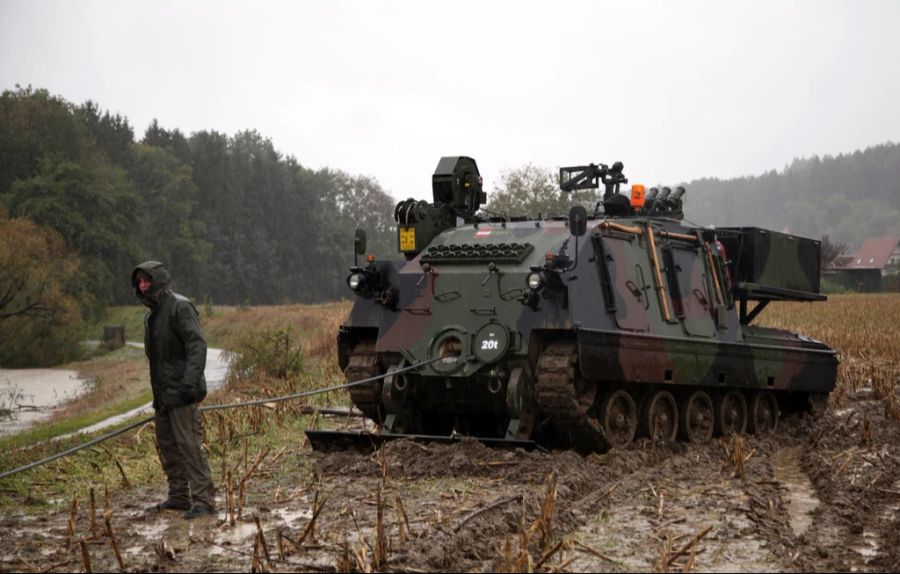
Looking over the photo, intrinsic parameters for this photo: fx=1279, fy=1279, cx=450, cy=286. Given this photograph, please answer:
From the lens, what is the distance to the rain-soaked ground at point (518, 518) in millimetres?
7672

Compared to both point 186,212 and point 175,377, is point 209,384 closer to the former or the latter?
point 175,377

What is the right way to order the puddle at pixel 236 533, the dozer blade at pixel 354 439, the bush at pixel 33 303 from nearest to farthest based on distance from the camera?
1. the puddle at pixel 236 533
2. the dozer blade at pixel 354 439
3. the bush at pixel 33 303

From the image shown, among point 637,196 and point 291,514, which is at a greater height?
point 637,196

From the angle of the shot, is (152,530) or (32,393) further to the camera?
(32,393)

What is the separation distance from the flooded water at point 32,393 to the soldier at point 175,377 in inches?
527

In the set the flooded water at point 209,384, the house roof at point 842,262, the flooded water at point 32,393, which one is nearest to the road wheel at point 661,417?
the flooded water at point 209,384

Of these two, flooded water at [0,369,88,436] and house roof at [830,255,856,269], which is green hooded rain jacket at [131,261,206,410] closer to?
flooded water at [0,369,88,436]

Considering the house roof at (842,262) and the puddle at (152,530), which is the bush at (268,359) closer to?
the puddle at (152,530)

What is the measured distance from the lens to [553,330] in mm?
12203

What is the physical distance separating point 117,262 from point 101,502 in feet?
152

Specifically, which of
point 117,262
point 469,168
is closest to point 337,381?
point 469,168

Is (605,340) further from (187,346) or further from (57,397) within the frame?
(57,397)

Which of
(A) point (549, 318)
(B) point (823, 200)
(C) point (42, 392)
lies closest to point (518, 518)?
(A) point (549, 318)

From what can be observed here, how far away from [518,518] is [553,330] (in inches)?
144
